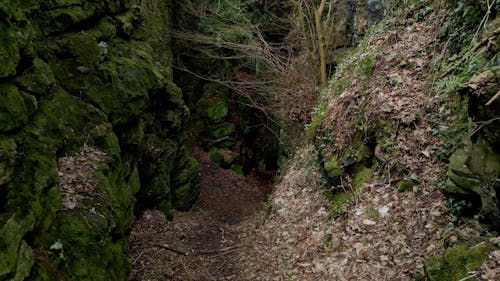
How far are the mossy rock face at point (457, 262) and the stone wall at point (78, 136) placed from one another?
13.5ft

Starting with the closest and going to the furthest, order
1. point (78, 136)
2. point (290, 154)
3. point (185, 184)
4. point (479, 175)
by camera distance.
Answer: point (479, 175)
point (78, 136)
point (185, 184)
point (290, 154)

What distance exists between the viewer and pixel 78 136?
6.56 meters

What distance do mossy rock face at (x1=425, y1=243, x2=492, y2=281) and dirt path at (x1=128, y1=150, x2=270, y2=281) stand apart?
389 cm

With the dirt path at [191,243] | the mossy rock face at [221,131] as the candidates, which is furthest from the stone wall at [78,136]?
the mossy rock face at [221,131]

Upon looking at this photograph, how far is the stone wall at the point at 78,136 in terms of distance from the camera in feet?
12.8

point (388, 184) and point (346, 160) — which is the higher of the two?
point (388, 184)

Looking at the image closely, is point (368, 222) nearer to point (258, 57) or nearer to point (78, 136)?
point (78, 136)

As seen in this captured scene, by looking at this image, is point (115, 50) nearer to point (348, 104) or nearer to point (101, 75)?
point (101, 75)

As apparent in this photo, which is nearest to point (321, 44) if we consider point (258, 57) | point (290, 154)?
point (258, 57)

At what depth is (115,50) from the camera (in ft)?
29.0

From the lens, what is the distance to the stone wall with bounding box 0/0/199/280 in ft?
12.8

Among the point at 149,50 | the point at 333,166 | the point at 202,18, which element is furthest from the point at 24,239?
the point at 202,18

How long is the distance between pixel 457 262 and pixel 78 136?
6.09 m

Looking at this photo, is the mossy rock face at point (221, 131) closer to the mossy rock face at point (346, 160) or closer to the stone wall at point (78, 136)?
the stone wall at point (78, 136)
